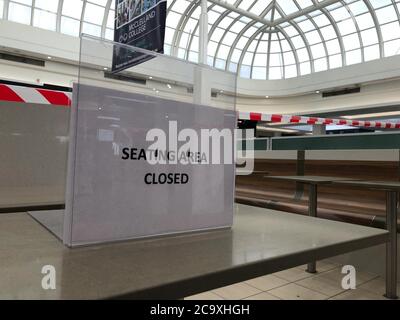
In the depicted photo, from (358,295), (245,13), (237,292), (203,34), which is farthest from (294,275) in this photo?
(245,13)

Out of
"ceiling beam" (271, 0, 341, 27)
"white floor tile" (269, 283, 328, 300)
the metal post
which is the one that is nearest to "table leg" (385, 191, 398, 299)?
"white floor tile" (269, 283, 328, 300)

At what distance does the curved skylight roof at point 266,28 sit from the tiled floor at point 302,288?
12.8 meters

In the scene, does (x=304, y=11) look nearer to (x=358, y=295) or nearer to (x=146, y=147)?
(x=358, y=295)

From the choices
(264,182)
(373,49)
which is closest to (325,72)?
(373,49)

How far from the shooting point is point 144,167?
776 mm

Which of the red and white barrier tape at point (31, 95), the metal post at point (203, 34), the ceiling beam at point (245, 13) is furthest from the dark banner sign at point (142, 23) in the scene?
the ceiling beam at point (245, 13)

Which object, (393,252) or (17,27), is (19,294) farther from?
(17,27)

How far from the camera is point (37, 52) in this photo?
1269 centimetres

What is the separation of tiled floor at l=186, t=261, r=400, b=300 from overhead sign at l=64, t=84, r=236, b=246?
153cm

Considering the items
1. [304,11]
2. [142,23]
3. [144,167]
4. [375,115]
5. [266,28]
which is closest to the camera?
[144,167]

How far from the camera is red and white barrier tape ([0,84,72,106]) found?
1329mm

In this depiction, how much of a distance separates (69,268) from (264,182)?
4.45m

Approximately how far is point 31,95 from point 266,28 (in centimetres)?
2042

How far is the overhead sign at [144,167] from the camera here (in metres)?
0.70
